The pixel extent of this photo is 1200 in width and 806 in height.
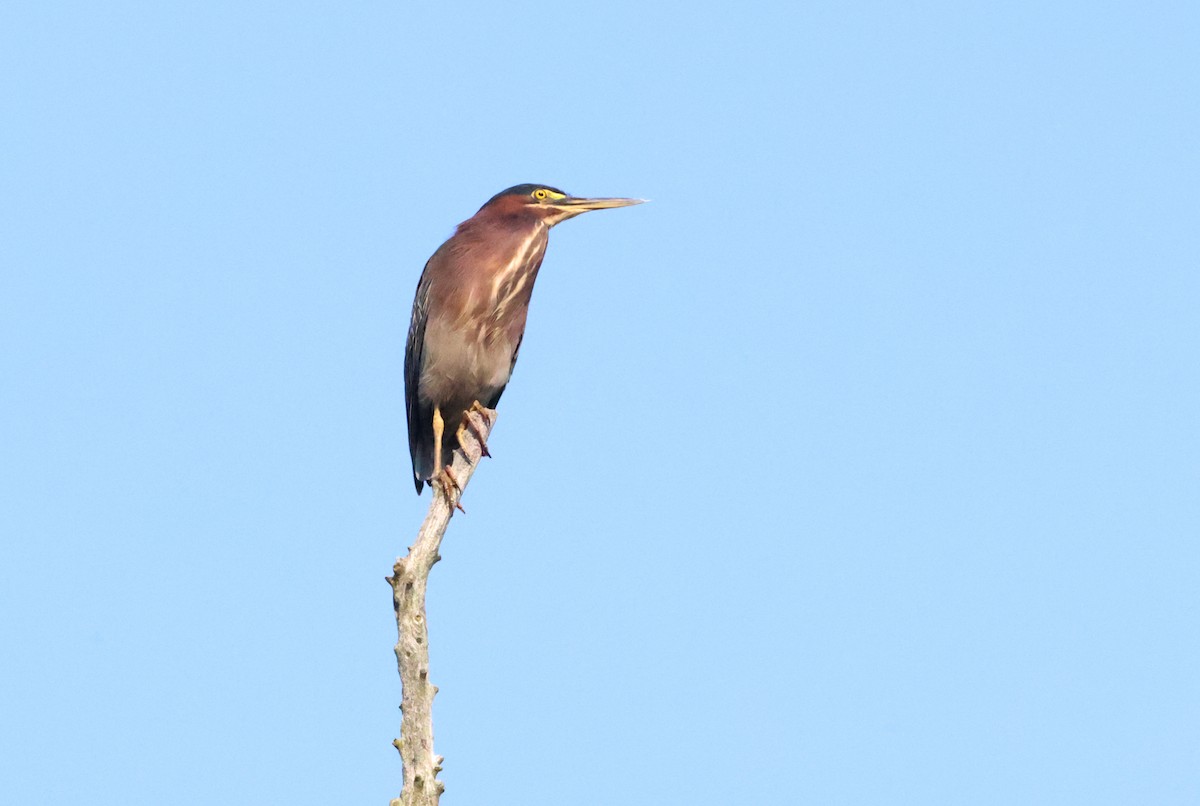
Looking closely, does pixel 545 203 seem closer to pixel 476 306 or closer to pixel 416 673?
pixel 476 306

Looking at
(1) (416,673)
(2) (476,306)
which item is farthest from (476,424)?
(1) (416,673)

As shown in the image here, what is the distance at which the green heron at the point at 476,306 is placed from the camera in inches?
355

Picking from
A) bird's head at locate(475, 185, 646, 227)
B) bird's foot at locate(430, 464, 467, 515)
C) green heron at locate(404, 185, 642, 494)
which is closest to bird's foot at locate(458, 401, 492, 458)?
green heron at locate(404, 185, 642, 494)

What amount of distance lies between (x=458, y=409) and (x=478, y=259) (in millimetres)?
1003

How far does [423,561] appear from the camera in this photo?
6.50 m

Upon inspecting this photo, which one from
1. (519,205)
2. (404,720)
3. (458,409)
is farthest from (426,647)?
(519,205)

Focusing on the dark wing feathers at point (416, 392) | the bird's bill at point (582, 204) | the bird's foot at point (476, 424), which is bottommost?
the bird's foot at point (476, 424)

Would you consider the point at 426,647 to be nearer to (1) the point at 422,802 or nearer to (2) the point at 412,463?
(1) the point at 422,802

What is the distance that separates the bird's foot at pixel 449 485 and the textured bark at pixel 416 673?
45 centimetres

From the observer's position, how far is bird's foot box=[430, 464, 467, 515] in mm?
7156

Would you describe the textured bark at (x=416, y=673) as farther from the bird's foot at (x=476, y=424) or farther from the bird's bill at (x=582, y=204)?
the bird's bill at (x=582, y=204)

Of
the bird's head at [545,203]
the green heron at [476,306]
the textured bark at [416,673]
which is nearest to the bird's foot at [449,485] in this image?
the textured bark at [416,673]

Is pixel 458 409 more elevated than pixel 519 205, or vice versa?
pixel 519 205

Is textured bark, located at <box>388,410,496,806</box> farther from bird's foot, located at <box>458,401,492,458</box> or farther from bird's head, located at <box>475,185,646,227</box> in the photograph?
bird's head, located at <box>475,185,646,227</box>
